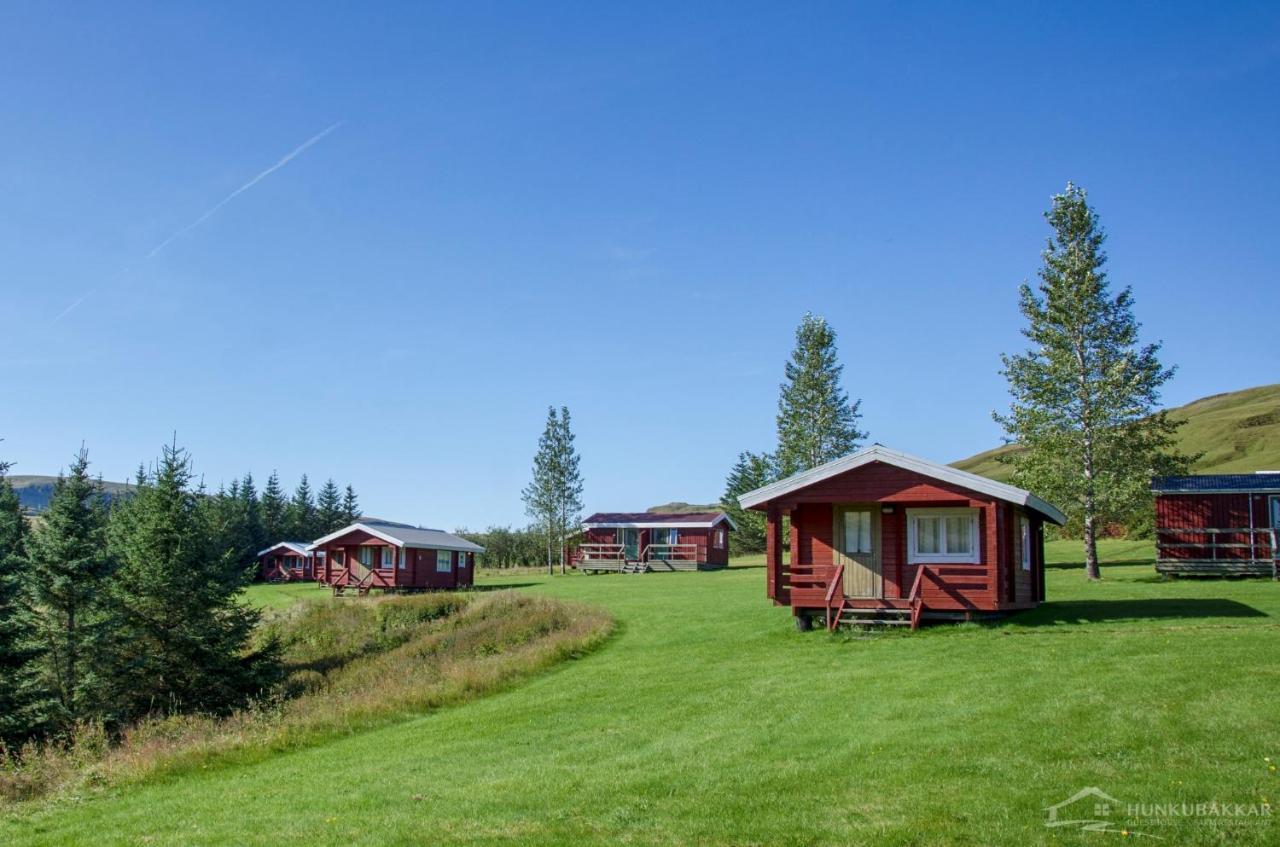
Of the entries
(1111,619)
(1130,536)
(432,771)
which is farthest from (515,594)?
(1130,536)

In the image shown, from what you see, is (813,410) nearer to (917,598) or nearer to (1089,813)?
(917,598)

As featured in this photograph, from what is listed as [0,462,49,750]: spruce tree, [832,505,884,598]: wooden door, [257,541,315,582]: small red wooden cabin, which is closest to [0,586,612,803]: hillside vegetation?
[0,462,49,750]: spruce tree

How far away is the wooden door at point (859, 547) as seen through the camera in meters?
24.5

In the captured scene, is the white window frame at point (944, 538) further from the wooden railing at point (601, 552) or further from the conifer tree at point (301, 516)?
the conifer tree at point (301, 516)

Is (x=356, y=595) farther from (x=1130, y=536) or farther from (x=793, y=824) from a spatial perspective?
(x=793, y=824)

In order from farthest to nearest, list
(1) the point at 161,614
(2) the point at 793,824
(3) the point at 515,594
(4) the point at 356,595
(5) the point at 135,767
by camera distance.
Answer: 1. (4) the point at 356,595
2. (3) the point at 515,594
3. (1) the point at 161,614
4. (5) the point at 135,767
5. (2) the point at 793,824

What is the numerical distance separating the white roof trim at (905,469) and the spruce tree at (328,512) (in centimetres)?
8248

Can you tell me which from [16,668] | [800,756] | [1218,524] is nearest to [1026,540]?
[1218,524]

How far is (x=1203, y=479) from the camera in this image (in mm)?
36469

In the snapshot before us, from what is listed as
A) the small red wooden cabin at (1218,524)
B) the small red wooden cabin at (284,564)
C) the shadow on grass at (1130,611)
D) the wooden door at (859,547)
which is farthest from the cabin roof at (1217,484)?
the small red wooden cabin at (284,564)

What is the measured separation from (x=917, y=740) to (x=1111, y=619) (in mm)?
13089

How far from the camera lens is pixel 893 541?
80.1 ft

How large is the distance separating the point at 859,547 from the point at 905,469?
2.53m

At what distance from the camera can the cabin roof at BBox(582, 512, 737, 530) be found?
64.8m
